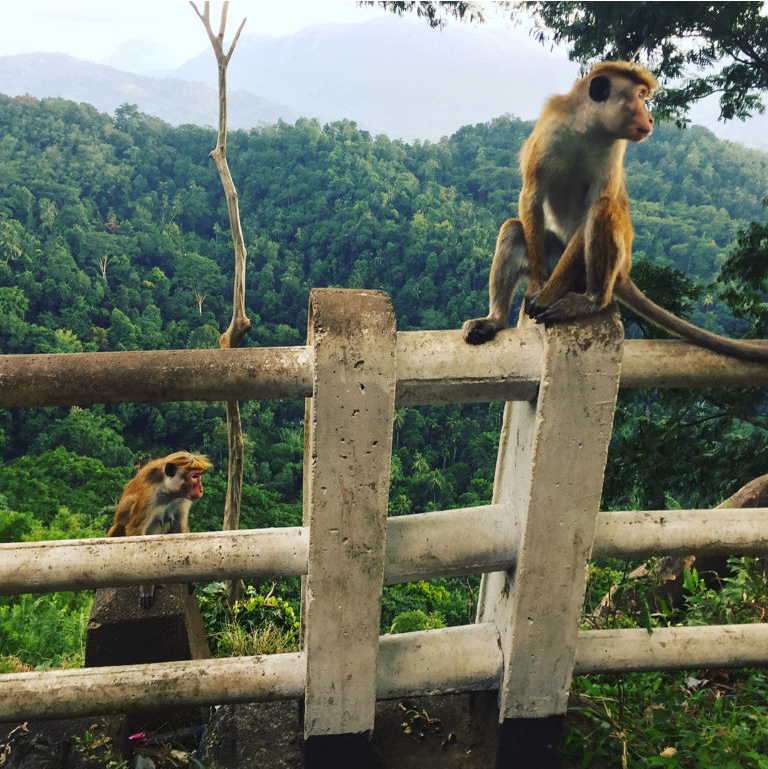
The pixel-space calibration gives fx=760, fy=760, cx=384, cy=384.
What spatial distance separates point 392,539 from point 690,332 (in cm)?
92

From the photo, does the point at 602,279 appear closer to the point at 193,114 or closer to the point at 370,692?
the point at 370,692

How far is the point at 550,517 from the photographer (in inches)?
62.9

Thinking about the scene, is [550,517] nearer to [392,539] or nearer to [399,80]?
[392,539]

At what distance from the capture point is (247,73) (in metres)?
186

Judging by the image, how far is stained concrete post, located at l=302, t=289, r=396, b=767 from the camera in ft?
4.67

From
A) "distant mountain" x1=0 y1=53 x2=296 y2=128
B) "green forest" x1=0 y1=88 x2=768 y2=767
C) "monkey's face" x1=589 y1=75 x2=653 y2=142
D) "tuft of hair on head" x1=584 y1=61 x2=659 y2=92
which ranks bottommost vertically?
"green forest" x1=0 y1=88 x2=768 y2=767

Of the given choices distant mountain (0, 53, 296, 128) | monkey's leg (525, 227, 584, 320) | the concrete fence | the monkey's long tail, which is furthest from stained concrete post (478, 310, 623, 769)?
distant mountain (0, 53, 296, 128)

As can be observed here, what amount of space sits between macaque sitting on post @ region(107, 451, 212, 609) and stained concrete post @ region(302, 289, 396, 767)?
86.4 inches

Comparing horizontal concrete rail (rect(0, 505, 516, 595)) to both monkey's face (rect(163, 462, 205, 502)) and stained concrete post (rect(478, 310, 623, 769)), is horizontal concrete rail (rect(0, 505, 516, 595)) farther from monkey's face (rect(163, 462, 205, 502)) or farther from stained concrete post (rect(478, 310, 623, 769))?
monkey's face (rect(163, 462, 205, 502))

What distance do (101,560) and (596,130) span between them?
2.02 meters

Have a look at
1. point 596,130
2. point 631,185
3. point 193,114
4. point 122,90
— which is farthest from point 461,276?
point 122,90

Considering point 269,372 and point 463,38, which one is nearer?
point 269,372

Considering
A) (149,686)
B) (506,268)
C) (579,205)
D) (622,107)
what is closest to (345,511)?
(149,686)

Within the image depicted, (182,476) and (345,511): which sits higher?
(345,511)
